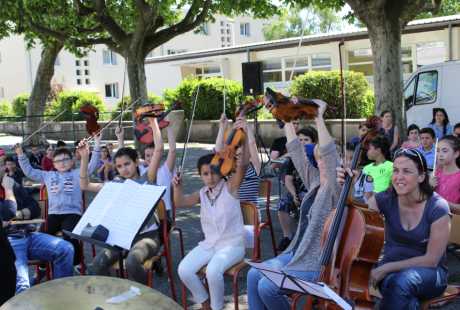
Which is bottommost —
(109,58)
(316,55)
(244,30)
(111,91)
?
(111,91)

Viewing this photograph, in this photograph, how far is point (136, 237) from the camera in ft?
10.3

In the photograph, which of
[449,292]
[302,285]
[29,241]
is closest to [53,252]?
[29,241]

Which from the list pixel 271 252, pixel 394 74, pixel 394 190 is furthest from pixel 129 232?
pixel 394 74

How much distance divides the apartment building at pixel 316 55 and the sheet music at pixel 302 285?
11009 mm

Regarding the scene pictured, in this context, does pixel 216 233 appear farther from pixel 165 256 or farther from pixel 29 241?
pixel 29 241

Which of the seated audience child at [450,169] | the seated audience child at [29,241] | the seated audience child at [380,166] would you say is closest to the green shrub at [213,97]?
the seated audience child at [380,166]

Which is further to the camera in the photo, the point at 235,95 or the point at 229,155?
the point at 235,95

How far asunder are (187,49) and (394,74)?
26.2 metres

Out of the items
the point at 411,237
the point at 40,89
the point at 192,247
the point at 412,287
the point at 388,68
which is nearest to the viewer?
the point at 412,287

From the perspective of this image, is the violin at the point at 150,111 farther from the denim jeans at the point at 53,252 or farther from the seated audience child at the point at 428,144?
the seated audience child at the point at 428,144

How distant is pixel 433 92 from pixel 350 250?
25.3ft

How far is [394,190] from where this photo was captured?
270cm

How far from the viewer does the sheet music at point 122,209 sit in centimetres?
259

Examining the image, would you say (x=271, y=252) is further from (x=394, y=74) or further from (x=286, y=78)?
(x=286, y=78)
